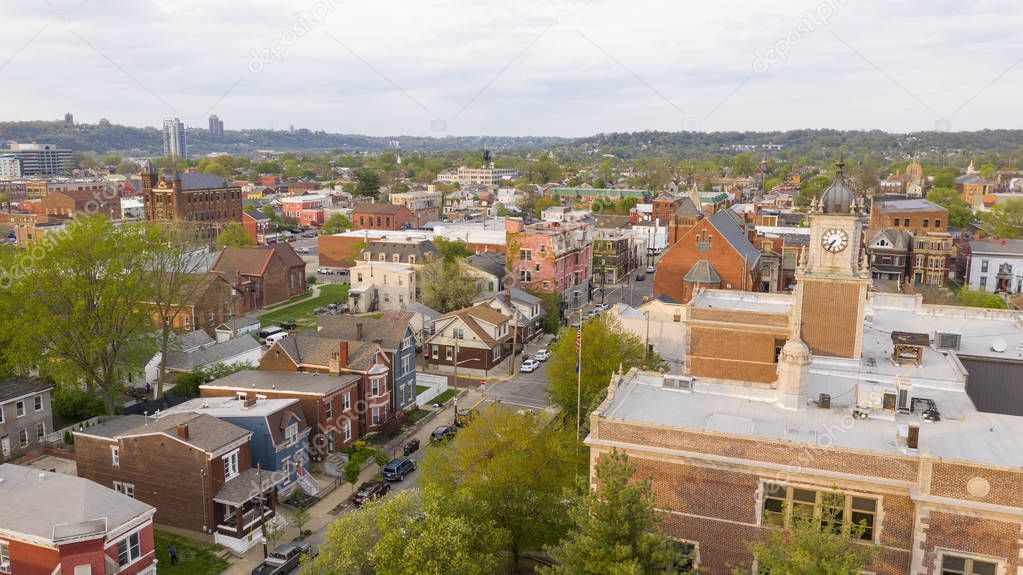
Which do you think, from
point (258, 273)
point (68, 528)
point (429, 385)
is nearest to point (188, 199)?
point (258, 273)

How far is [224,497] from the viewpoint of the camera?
34000 mm

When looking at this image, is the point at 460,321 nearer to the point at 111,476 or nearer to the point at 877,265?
the point at 111,476

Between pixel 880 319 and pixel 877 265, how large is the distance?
59.3m

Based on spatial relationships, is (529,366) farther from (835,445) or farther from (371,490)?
(835,445)

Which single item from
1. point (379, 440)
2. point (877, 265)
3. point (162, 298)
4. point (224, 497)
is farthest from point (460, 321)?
point (877, 265)

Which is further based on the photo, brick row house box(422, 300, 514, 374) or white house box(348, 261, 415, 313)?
white house box(348, 261, 415, 313)

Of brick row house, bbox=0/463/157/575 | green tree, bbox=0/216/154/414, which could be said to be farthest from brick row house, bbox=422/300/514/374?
brick row house, bbox=0/463/157/575

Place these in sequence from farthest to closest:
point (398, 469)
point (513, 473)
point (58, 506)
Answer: point (398, 469), point (513, 473), point (58, 506)

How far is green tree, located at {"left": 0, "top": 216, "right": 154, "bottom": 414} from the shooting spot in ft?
147

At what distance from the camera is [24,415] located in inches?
1727

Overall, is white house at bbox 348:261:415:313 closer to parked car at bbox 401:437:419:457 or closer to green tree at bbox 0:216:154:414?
green tree at bbox 0:216:154:414

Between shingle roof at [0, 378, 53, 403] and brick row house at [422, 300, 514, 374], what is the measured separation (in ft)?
91.9

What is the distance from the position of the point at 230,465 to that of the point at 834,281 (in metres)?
30.3

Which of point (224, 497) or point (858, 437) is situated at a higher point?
point (858, 437)
